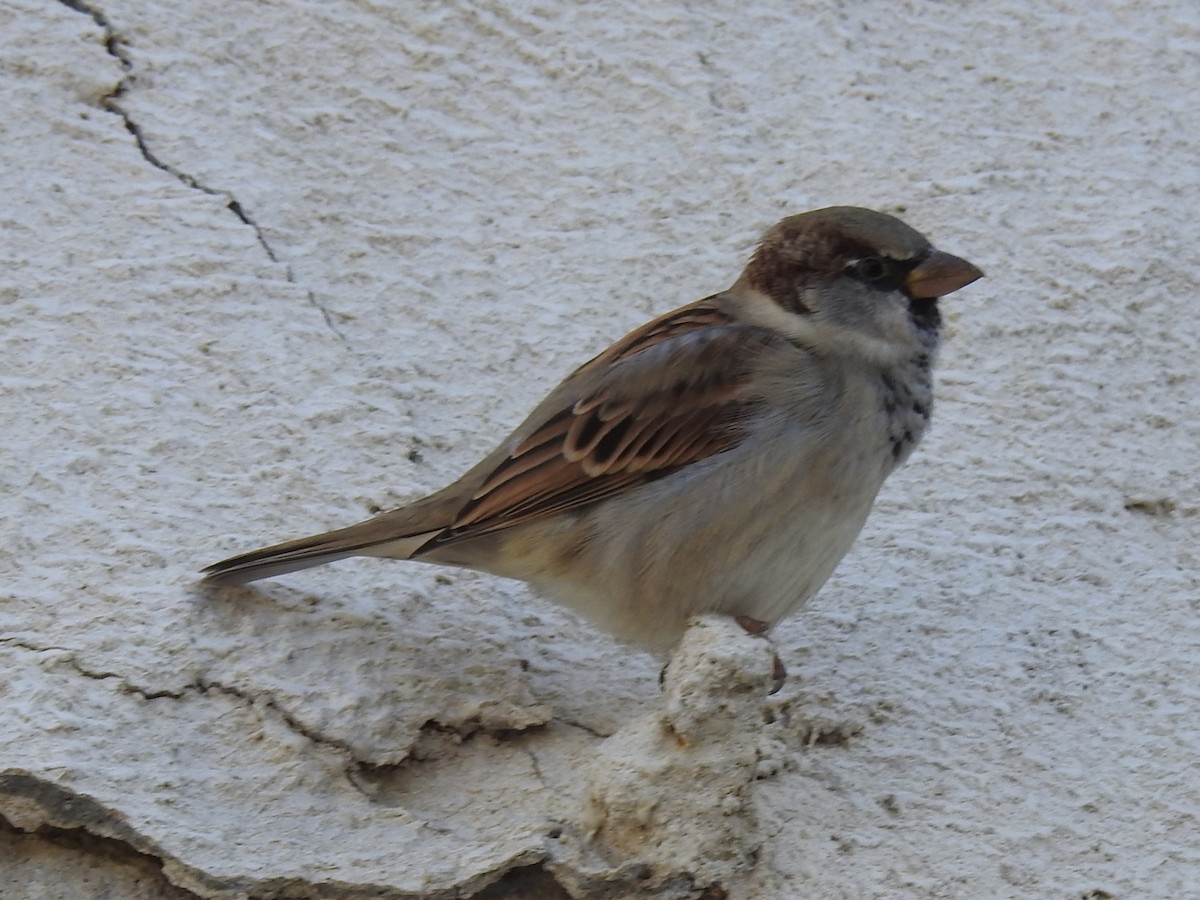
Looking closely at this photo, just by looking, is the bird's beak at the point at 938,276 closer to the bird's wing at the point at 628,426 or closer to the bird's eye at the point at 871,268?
the bird's eye at the point at 871,268

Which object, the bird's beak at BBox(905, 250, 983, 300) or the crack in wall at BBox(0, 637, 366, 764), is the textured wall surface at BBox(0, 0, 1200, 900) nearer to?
the crack in wall at BBox(0, 637, 366, 764)

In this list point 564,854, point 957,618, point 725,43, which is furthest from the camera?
point 725,43

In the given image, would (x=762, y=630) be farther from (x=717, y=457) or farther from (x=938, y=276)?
(x=938, y=276)

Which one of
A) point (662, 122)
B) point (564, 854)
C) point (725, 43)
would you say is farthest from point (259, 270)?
point (564, 854)

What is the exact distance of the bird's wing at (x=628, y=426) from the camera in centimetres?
225

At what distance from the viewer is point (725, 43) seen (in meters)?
3.19

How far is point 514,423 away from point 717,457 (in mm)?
517

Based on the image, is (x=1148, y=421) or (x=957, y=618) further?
(x=1148, y=421)

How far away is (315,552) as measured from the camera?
86.9 inches

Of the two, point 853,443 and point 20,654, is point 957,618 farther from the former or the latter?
→ point 20,654

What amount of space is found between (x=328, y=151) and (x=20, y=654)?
3.87 feet

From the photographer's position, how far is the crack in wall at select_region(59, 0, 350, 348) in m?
2.72

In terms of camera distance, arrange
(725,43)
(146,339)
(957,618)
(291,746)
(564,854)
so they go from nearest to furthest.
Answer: (564,854), (291,746), (957,618), (146,339), (725,43)

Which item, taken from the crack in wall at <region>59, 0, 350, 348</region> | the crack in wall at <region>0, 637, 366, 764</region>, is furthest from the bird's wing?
the crack in wall at <region>59, 0, 350, 348</region>
